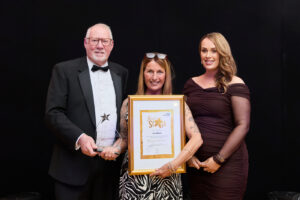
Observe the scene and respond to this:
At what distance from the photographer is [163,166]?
2.01m

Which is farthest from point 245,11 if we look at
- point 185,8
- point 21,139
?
point 21,139

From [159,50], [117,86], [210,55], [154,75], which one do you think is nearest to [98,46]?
[117,86]

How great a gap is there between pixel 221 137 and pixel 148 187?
684 mm

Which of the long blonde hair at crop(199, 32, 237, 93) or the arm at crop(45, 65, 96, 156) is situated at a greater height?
the long blonde hair at crop(199, 32, 237, 93)

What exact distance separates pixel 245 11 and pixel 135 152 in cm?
245

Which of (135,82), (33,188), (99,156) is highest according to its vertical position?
(135,82)

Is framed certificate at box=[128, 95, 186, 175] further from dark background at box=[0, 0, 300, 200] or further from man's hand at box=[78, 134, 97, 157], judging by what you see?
dark background at box=[0, 0, 300, 200]

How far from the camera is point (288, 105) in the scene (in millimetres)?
3721

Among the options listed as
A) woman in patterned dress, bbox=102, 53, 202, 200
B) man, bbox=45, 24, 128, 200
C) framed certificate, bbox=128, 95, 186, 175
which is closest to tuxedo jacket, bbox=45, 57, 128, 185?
man, bbox=45, 24, 128, 200

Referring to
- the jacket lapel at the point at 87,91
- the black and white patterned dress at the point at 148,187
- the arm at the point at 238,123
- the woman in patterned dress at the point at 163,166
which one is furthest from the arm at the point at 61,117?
the arm at the point at 238,123

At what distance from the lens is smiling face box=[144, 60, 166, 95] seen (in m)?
2.25

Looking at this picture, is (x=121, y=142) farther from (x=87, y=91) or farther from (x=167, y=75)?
(x=167, y=75)

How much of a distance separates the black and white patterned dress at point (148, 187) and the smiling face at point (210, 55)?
2.90ft

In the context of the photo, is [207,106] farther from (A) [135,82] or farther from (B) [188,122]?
(A) [135,82]
